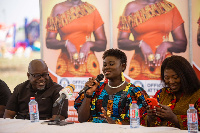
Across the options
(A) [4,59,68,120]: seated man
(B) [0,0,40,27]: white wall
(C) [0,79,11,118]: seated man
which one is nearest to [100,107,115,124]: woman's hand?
(A) [4,59,68,120]: seated man

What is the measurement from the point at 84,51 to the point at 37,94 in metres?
2.00

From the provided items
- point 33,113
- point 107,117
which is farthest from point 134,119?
point 33,113

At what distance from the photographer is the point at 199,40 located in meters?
4.68

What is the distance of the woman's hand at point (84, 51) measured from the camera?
520 cm

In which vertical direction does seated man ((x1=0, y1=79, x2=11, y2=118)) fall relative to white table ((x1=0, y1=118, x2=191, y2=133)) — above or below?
above

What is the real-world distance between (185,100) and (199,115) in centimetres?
21

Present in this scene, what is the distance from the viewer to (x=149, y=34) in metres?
4.89

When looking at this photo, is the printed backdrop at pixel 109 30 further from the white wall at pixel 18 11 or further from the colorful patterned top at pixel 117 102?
the colorful patterned top at pixel 117 102

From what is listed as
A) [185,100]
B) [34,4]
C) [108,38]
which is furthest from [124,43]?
[185,100]

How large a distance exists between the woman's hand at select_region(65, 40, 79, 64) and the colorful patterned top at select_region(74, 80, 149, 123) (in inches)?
90.7

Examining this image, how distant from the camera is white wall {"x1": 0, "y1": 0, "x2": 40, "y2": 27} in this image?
549 centimetres

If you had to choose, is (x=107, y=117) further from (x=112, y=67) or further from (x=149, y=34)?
(x=149, y=34)

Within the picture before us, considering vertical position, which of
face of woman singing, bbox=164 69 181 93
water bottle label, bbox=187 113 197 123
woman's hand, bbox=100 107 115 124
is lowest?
woman's hand, bbox=100 107 115 124

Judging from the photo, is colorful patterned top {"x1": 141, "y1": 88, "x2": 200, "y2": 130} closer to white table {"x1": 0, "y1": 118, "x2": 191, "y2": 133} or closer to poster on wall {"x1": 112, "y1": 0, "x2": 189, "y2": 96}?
white table {"x1": 0, "y1": 118, "x2": 191, "y2": 133}
